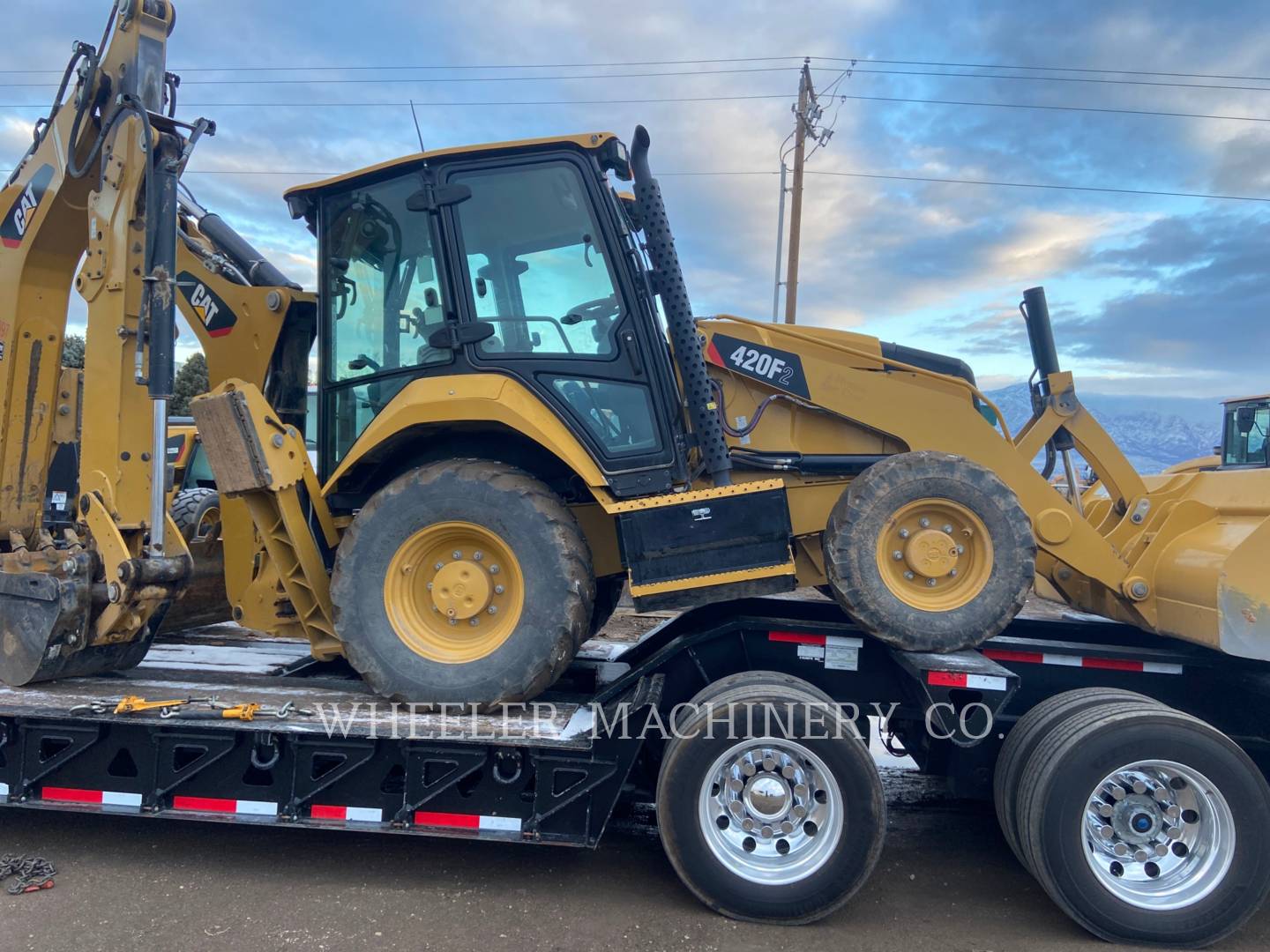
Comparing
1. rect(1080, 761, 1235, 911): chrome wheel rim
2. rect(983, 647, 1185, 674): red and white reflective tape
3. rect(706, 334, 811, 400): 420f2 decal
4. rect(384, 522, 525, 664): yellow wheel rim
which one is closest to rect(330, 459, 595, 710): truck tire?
rect(384, 522, 525, 664): yellow wheel rim

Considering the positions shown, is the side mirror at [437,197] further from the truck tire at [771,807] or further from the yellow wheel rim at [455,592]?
the truck tire at [771,807]

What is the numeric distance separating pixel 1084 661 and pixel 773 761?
165 centimetres

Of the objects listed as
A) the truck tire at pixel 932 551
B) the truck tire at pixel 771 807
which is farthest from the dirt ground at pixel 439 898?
the truck tire at pixel 932 551

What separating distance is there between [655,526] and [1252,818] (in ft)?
8.81

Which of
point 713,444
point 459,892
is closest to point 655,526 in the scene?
point 713,444

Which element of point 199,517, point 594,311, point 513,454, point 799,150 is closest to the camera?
point 594,311

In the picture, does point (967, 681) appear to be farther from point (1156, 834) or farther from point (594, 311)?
point (594, 311)

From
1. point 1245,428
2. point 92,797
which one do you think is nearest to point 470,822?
point 92,797

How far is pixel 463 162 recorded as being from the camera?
4168 mm

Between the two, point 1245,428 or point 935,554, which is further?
point 1245,428

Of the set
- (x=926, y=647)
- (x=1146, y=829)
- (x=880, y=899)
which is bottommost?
(x=880, y=899)

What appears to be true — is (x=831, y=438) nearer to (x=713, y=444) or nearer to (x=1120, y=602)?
(x=713, y=444)

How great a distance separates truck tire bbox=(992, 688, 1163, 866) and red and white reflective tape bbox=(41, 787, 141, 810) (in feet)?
12.8

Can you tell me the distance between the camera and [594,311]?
4.15 metres
